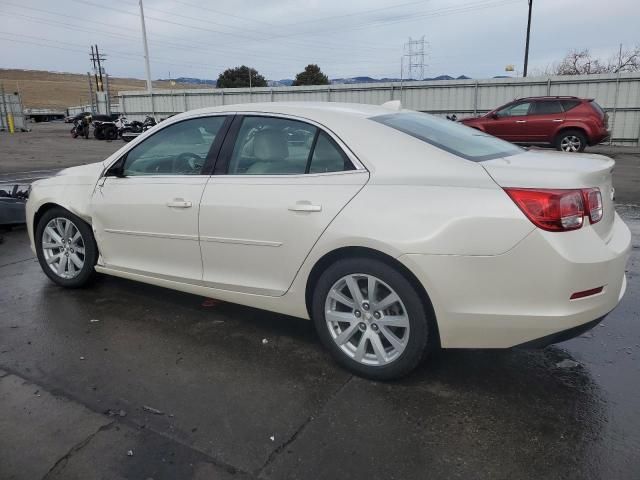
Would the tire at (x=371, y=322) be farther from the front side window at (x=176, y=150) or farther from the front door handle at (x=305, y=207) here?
the front side window at (x=176, y=150)

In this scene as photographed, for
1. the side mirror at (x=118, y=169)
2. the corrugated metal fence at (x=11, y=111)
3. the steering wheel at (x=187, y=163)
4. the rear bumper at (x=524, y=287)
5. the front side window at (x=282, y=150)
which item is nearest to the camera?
the rear bumper at (x=524, y=287)

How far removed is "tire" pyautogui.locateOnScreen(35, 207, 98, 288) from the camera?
14.5 feet

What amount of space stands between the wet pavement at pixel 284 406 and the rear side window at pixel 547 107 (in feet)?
41.4

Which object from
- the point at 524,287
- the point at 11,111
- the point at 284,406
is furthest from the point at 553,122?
the point at 11,111

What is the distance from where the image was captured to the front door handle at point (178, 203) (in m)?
3.65

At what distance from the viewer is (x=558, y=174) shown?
270cm

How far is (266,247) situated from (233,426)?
1092 mm

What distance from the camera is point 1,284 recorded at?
4.93m

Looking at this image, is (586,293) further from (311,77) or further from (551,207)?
(311,77)

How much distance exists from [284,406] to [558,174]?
1.86 metres

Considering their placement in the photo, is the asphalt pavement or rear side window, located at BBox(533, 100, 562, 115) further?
rear side window, located at BBox(533, 100, 562, 115)

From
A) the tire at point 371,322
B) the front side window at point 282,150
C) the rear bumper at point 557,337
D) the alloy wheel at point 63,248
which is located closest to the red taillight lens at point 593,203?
the rear bumper at point 557,337

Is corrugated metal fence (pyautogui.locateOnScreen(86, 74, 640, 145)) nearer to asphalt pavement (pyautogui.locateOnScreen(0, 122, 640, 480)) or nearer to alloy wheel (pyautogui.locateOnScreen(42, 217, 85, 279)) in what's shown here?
alloy wheel (pyautogui.locateOnScreen(42, 217, 85, 279))

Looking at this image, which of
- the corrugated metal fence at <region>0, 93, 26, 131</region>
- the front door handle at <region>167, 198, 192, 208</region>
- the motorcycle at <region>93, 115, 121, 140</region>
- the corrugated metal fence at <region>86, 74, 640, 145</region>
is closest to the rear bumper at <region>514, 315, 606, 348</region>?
the front door handle at <region>167, 198, 192, 208</region>
